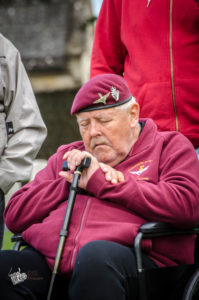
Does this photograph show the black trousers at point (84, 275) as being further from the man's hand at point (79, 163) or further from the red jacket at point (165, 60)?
the red jacket at point (165, 60)

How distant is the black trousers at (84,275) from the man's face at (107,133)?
1.82 feet

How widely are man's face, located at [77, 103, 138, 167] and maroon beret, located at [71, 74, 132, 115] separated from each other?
0.10ft

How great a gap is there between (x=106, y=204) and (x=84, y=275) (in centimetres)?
44

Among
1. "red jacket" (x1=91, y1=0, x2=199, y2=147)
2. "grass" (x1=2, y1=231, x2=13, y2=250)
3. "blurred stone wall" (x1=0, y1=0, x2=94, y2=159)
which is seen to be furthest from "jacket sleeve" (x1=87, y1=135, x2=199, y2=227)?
"blurred stone wall" (x1=0, y1=0, x2=94, y2=159)

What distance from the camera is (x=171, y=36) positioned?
10.3ft

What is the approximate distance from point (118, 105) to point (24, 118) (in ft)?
2.58

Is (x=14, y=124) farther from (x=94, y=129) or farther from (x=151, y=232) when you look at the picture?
(x=151, y=232)

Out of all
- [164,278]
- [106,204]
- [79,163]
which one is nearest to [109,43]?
[79,163]

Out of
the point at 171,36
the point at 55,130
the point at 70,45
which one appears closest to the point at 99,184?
the point at 171,36

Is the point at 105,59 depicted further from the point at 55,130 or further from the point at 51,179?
the point at 55,130

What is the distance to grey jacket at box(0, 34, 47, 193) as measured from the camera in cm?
326

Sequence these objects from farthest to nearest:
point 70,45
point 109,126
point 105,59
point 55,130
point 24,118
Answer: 1. point 70,45
2. point 55,130
3. point 105,59
4. point 24,118
5. point 109,126

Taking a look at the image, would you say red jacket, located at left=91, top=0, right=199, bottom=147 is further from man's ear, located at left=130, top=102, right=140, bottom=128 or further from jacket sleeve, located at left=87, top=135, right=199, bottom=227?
jacket sleeve, located at left=87, top=135, right=199, bottom=227

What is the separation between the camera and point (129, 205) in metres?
2.51
